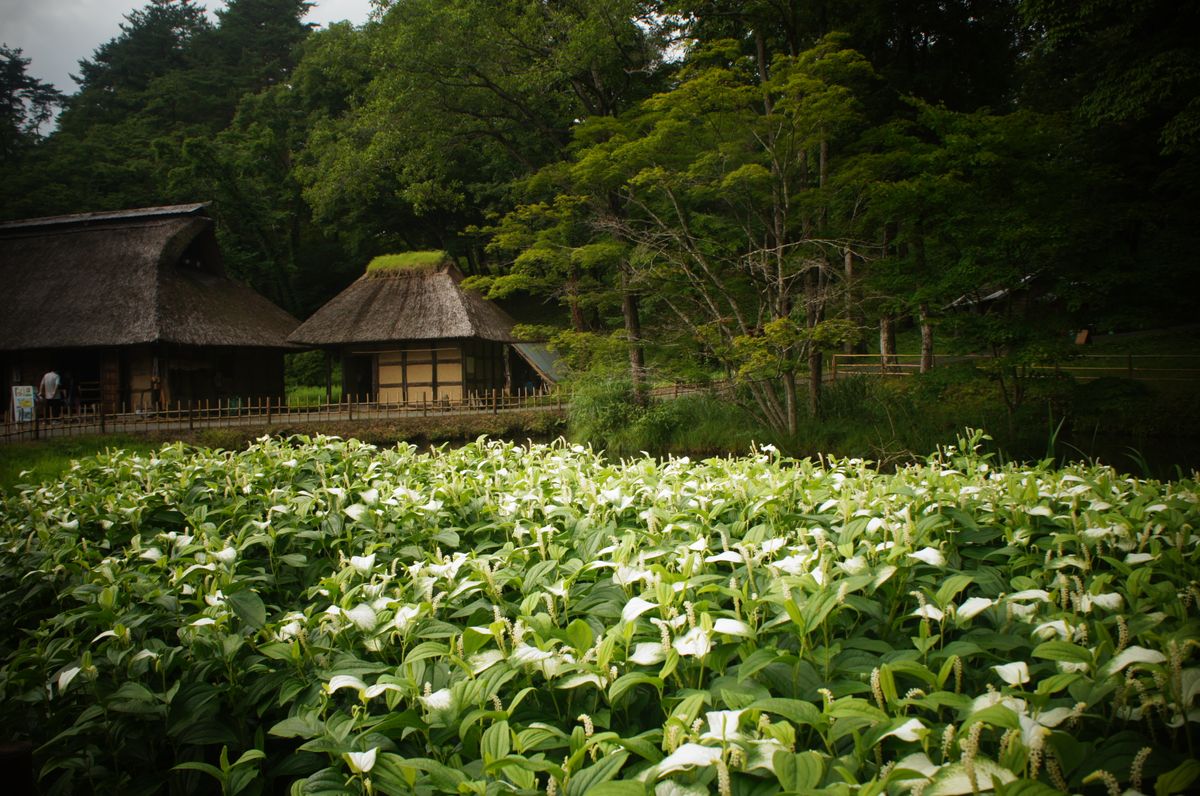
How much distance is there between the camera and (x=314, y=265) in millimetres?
26359

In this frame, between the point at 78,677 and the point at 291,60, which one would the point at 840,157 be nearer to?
the point at 78,677

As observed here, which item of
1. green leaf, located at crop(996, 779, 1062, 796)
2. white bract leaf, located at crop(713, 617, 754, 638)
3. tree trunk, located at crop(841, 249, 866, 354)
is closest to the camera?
green leaf, located at crop(996, 779, 1062, 796)

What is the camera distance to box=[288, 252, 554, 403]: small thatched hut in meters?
17.1

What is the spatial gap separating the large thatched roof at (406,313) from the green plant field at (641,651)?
578 inches

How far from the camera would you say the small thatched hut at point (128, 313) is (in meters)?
14.7

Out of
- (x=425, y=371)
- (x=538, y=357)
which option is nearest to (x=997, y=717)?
(x=425, y=371)

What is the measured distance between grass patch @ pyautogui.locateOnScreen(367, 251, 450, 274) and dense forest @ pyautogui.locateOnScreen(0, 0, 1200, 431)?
2578 mm

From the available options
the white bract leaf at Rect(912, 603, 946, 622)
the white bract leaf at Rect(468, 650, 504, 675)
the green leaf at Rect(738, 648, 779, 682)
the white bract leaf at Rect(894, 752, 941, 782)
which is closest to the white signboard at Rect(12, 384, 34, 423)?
the white bract leaf at Rect(468, 650, 504, 675)

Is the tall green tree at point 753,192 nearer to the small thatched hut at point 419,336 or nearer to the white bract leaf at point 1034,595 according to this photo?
the small thatched hut at point 419,336

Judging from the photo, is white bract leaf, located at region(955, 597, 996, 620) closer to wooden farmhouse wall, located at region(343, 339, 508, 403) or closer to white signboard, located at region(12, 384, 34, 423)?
white signboard, located at region(12, 384, 34, 423)

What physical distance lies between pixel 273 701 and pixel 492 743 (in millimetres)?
682

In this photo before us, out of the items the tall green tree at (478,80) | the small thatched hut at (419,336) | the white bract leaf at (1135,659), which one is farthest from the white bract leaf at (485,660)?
the small thatched hut at (419,336)

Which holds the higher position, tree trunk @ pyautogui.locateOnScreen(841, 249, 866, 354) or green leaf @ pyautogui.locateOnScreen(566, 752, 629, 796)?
tree trunk @ pyautogui.locateOnScreen(841, 249, 866, 354)

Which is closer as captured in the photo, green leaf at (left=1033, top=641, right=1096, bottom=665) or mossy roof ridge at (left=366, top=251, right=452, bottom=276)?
green leaf at (left=1033, top=641, right=1096, bottom=665)
